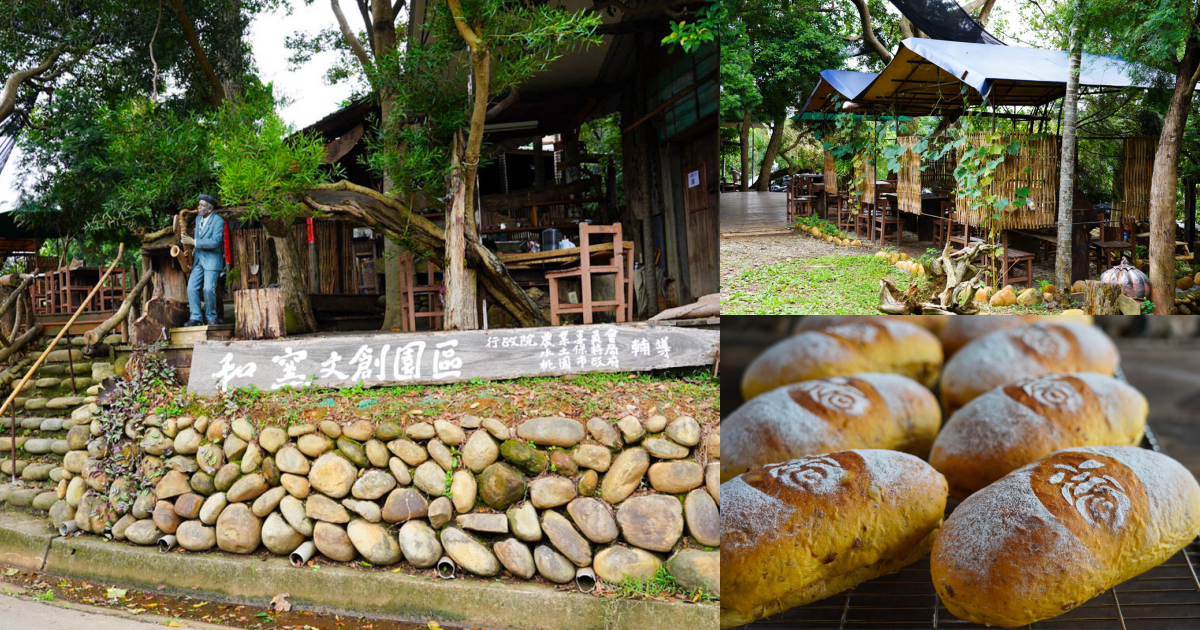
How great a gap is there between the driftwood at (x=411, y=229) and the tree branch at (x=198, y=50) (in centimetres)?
202

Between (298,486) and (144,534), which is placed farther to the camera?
(144,534)

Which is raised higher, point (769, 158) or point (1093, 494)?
point (769, 158)

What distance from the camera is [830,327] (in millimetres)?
1489

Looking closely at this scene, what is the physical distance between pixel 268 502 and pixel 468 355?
142 cm

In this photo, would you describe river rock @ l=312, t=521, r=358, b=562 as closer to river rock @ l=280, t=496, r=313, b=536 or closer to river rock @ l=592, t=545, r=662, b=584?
river rock @ l=280, t=496, r=313, b=536

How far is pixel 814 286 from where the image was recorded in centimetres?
194

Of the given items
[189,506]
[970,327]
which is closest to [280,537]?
[189,506]

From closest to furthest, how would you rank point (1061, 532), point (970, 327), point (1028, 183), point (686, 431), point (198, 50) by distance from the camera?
point (1061, 532), point (970, 327), point (1028, 183), point (686, 431), point (198, 50)

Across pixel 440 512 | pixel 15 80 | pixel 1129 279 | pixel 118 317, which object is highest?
pixel 15 80

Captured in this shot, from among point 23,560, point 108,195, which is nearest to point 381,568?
point 23,560

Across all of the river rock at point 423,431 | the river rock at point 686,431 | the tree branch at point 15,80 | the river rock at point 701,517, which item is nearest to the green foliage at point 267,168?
the river rock at point 423,431

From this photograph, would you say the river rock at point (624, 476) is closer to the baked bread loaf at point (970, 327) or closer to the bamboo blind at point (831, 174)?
the bamboo blind at point (831, 174)

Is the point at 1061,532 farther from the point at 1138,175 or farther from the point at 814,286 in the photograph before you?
the point at 1138,175

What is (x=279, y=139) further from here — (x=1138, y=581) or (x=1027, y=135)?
(x=1138, y=581)
